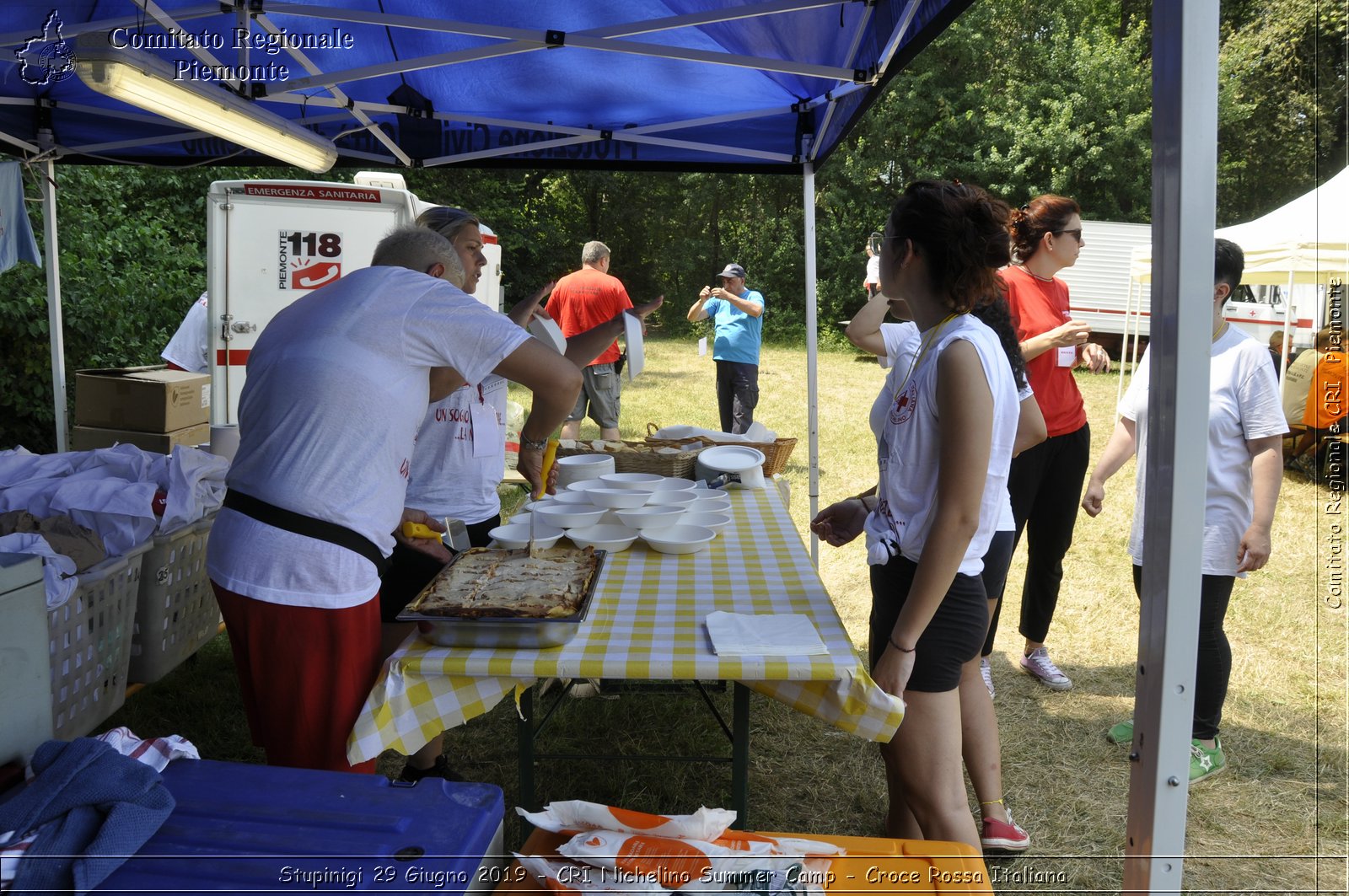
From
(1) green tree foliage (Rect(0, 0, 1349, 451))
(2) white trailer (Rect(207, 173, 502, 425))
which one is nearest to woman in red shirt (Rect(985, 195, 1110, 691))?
Result: (2) white trailer (Rect(207, 173, 502, 425))

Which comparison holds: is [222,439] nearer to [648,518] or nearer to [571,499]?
[571,499]

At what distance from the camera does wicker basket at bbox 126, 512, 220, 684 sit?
9.67 feet

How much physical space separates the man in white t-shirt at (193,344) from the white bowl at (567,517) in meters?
4.98

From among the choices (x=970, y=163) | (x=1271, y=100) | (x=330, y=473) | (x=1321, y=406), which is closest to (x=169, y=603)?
(x=330, y=473)

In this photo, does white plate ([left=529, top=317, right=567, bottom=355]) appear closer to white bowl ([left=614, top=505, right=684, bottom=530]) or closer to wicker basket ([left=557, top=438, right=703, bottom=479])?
white bowl ([left=614, top=505, right=684, bottom=530])

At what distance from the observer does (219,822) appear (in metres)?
1.11

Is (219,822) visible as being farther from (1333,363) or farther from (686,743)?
(1333,363)

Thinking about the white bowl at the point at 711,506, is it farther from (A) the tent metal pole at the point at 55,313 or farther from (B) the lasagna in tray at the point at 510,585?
(A) the tent metal pole at the point at 55,313

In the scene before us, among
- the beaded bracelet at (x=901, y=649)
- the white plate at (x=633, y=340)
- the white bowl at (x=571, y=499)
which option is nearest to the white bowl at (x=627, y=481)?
the white bowl at (x=571, y=499)

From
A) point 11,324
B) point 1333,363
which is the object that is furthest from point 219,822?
point 1333,363

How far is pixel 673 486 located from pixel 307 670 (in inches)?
57.8

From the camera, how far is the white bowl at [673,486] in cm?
287

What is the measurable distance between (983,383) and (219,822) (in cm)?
139

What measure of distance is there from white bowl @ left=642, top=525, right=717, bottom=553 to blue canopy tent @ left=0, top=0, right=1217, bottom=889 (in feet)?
4.12
